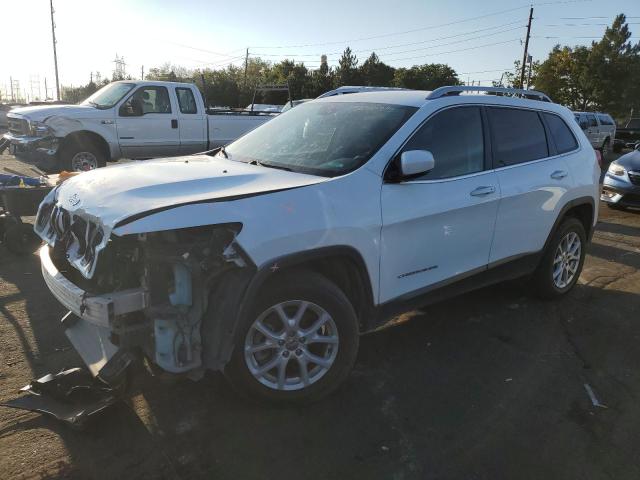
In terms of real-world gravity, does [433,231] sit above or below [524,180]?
below

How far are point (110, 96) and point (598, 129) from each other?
66.2 feet

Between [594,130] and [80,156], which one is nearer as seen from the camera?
[80,156]

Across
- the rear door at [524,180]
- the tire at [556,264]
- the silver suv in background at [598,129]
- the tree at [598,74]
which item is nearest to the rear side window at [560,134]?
the rear door at [524,180]

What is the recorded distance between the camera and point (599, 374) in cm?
377

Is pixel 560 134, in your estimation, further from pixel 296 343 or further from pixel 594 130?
pixel 594 130

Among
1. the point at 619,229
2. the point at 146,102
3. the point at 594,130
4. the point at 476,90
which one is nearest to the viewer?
the point at 476,90

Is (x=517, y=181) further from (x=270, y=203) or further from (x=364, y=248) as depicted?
(x=270, y=203)

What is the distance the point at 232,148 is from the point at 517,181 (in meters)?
2.36

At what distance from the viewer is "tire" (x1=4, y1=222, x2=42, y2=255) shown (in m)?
5.75

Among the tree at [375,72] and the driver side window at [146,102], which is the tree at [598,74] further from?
the driver side window at [146,102]

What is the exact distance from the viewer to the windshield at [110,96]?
10617 mm

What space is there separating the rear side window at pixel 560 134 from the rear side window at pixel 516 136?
0.17 m

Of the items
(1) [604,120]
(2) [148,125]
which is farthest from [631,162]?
(1) [604,120]

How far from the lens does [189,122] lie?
11438 millimetres
